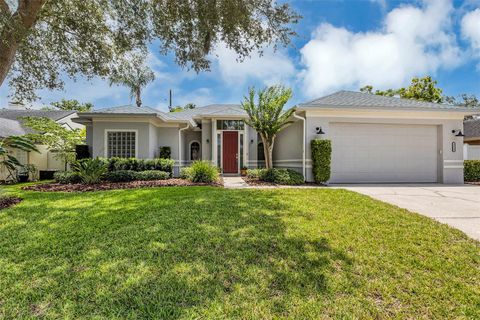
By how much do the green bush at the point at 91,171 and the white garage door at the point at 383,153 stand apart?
9944mm

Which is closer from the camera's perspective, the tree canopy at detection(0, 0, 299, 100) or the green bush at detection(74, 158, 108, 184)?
the tree canopy at detection(0, 0, 299, 100)

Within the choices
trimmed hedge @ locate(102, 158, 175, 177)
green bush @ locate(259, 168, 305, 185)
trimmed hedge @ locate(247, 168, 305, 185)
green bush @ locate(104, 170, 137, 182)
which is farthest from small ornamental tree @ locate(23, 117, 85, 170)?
green bush @ locate(259, 168, 305, 185)

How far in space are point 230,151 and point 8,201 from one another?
9496 millimetres

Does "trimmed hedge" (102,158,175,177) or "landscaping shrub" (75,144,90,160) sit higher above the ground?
"landscaping shrub" (75,144,90,160)

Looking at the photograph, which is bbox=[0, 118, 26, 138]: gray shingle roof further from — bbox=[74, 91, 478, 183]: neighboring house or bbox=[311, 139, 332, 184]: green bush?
bbox=[311, 139, 332, 184]: green bush

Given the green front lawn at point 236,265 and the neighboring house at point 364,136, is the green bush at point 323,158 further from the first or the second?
the green front lawn at point 236,265

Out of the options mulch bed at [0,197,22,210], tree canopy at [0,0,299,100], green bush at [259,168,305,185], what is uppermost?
tree canopy at [0,0,299,100]

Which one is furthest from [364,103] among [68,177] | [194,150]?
[68,177]

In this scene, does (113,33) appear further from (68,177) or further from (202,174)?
(68,177)

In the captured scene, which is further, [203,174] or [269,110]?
[269,110]

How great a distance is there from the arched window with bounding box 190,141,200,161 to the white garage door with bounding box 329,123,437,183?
8.47 m

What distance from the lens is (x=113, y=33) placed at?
24.5 feet

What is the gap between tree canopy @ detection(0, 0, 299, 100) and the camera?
5980 mm

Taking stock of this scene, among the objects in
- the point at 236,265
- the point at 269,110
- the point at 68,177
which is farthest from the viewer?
the point at 269,110
